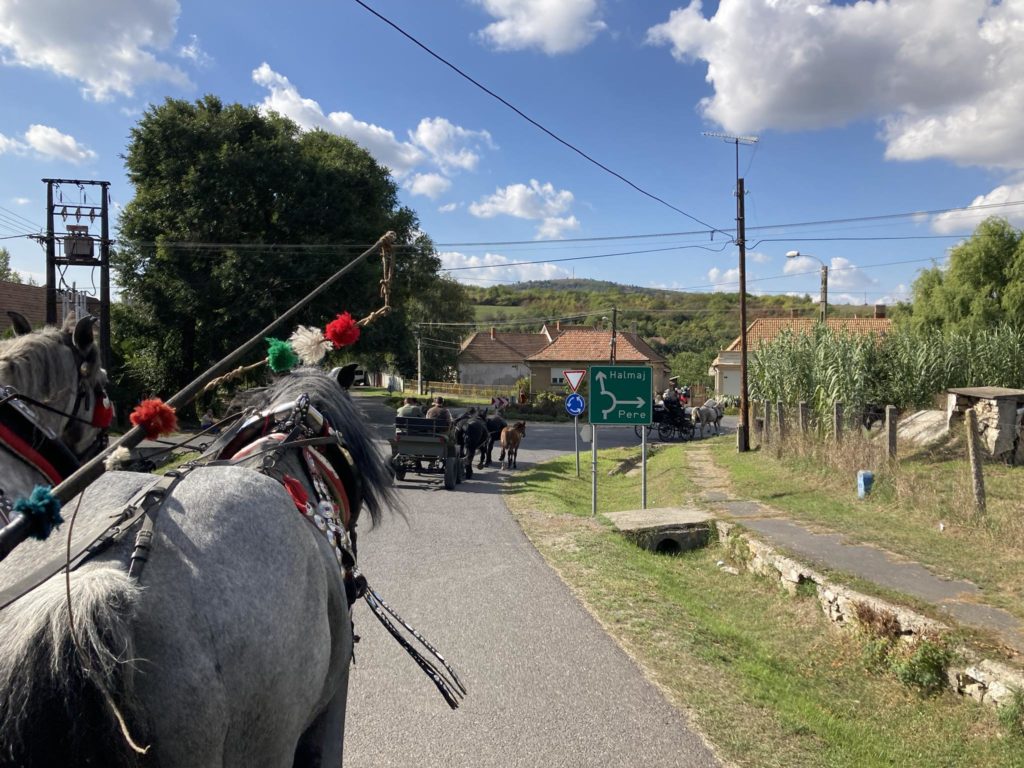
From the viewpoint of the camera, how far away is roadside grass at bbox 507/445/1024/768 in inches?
152

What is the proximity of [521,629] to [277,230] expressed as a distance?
2246 cm

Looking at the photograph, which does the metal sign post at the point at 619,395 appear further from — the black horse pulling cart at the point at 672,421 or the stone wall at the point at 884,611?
the black horse pulling cart at the point at 672,421

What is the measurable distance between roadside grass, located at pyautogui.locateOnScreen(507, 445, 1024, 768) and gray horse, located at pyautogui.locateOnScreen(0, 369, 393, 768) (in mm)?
2672

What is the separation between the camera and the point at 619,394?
34.8 ft

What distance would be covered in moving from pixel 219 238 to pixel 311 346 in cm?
2331

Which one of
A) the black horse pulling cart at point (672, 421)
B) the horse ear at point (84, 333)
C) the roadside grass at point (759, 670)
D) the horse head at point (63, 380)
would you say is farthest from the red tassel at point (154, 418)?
the black horse pulling cart at point (672, 421)

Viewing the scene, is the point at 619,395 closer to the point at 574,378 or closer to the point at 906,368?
the point at 574,378

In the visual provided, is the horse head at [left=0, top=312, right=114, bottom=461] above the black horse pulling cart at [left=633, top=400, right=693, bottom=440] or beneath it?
above

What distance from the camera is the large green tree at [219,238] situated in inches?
902

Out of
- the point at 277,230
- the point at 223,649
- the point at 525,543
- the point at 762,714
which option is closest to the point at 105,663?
the point at 223,649

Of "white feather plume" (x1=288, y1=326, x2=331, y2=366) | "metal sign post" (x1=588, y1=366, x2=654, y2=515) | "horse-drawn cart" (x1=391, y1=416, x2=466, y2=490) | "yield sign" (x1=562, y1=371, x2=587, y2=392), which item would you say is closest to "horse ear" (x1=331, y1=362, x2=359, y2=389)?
"white feather plume" (x1=288, y1=326, x2=331, y2=366)

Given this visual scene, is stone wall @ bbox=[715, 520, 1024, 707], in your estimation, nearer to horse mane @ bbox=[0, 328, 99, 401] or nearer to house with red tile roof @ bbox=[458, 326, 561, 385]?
horse mane @ bbox=[0, 328, 99, 401]

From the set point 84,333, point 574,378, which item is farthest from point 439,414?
point 84,333

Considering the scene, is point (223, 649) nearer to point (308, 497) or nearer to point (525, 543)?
point (308, 497)
